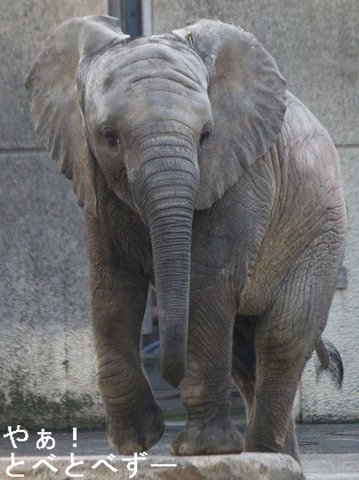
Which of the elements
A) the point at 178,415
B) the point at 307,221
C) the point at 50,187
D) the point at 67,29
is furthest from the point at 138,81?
the point at 178,415

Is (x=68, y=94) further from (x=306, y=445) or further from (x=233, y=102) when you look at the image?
(x=306, y=445)

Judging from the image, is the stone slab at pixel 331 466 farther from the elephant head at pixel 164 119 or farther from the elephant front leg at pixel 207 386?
the elephant head at pixel 164 119

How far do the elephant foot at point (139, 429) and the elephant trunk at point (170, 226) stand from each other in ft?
2.58

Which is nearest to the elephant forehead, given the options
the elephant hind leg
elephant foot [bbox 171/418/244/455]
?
elephant foot [bbox 171/418/244/455]

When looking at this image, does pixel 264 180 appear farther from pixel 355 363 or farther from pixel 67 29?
pixel 355 363

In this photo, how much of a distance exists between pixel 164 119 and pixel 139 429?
1.41 metres

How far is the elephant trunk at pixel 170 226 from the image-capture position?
19.2 ft

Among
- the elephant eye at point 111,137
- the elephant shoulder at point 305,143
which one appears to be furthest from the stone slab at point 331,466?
the elephant eye at point 111,137

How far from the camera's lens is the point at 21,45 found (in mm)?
10773

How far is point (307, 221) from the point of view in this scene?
281 inches

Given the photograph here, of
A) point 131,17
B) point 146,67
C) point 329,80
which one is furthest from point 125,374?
point 131,17

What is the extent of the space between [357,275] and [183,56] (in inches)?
200

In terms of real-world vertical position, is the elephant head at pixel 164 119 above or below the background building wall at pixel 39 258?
above

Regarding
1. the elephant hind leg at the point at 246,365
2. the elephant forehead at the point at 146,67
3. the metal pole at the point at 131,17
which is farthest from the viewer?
the metal pole at the point at 131,17
